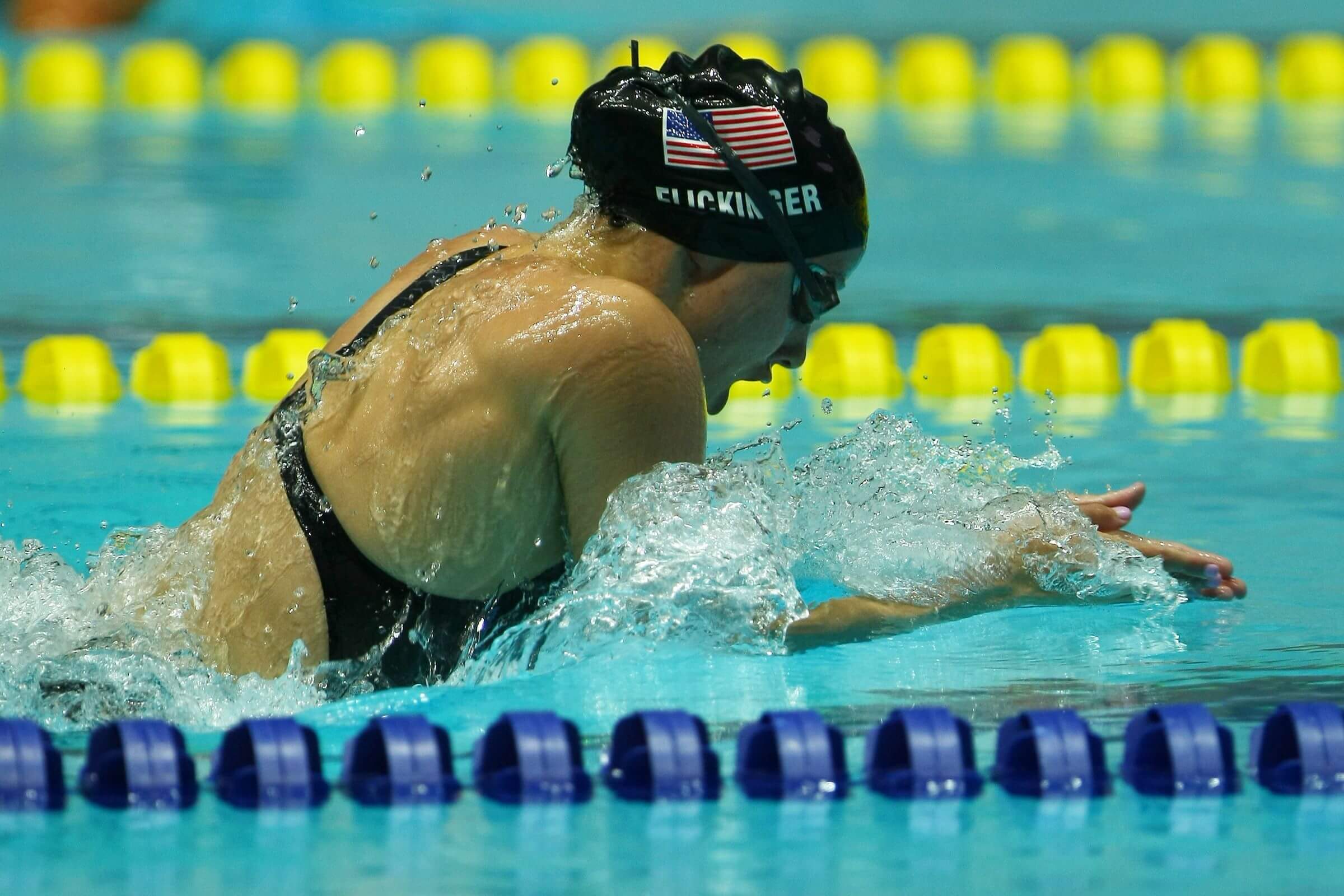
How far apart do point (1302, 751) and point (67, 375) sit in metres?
3.85

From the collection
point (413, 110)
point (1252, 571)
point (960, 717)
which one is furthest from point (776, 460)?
point (413, 110)

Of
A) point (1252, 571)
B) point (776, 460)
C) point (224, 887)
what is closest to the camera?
point (224, 887)

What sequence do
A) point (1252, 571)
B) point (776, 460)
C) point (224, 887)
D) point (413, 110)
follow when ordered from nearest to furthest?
1. point (224, 887)
2. point (776, 460)
3. point (1252, 571)
4. point (413, 110)

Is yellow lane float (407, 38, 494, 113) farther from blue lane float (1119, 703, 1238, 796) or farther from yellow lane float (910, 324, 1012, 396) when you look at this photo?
blue lane float (1119, 703, 1238, 796)

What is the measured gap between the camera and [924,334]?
18.3 feet

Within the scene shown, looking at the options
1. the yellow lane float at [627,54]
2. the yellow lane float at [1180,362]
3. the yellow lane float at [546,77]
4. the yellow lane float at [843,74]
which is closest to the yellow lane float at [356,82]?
the yellow lane float at [546,77]

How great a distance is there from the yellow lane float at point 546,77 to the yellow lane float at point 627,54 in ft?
0.34

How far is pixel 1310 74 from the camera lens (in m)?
9.91

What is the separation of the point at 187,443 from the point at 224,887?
289 centimetres

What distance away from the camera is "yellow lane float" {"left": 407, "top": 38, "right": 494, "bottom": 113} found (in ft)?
32.8

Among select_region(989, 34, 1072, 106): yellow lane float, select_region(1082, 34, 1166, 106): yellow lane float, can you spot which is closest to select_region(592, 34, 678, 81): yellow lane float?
select_region(989, 34, 1072, 106): yellow lane float

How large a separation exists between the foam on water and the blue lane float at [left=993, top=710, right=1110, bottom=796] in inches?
16.8

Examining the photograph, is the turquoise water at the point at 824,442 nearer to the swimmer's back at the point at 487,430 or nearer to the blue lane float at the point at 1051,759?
the blue lane float at the point at 1051,759

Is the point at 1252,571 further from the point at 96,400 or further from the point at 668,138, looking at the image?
the point at 96,400
